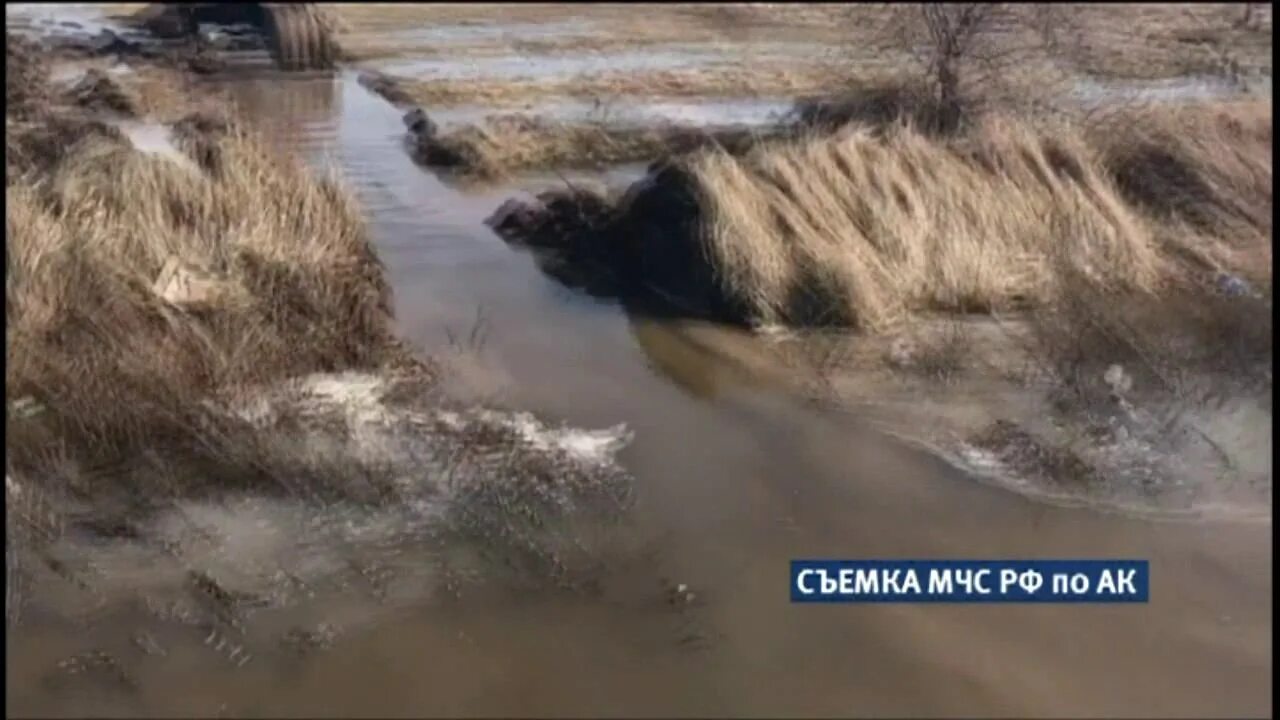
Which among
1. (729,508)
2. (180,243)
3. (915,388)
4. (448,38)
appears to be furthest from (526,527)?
(448,38)

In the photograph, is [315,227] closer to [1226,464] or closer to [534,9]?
[1226,464]

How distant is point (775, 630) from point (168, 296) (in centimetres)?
443

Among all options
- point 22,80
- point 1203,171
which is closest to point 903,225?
point 1203,171

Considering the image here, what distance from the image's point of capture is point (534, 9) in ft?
105

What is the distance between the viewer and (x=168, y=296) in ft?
25.5

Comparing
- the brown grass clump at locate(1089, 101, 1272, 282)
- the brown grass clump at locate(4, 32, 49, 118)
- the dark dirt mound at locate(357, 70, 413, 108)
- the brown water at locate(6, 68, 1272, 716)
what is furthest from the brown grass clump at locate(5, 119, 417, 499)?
the dark dirt mound at locate(357, 70, 413, 108)

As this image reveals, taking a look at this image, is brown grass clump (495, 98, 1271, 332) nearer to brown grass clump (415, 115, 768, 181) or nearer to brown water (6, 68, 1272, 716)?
brown water (6, 68, 1272, 716)

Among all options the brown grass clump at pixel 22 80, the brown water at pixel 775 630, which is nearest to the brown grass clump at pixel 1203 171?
the brown water at pixel 775 630

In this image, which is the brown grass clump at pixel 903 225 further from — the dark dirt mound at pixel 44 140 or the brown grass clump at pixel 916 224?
the dark dirt mound at pixel 44 140

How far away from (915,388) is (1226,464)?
6.05 ft

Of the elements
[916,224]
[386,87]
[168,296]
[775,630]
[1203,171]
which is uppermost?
[386,87]

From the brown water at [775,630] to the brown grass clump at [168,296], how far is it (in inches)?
54.4

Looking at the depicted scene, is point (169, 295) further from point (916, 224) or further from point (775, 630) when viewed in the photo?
point (916, 224)

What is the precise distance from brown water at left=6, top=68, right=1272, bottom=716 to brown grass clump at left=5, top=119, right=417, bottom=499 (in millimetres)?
1383
